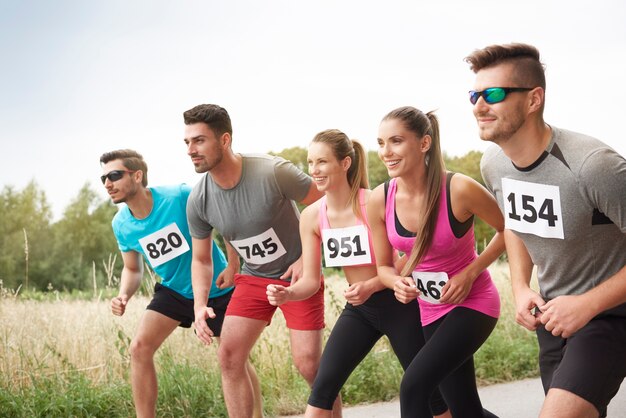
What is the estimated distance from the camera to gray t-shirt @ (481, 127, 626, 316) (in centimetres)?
326

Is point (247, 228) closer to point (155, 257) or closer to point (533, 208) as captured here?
point (155, 257)

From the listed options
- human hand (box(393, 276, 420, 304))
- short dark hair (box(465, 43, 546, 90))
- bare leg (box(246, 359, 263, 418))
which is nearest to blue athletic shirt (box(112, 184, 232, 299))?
bare leg (box(246, 359, 263, 418))

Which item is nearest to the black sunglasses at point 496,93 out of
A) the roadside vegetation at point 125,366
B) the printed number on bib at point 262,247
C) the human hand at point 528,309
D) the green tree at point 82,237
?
the human hand at point 528,309

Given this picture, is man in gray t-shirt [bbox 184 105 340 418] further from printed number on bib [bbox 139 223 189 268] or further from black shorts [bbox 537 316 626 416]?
black shorts [bbox 537 316 626 416]

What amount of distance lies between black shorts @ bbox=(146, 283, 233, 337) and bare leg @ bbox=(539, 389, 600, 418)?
127 inches

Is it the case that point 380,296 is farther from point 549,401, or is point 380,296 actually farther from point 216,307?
point 216,307

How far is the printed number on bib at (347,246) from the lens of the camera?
462cm

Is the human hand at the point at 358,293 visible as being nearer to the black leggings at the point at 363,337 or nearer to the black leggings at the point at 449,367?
the black leggings at the point at 363,337

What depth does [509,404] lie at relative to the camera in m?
6.68

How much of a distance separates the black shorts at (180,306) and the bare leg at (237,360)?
67 centimetres

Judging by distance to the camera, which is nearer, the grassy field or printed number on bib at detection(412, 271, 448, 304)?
printed number on bib at detection(412, 271, 448, 304)

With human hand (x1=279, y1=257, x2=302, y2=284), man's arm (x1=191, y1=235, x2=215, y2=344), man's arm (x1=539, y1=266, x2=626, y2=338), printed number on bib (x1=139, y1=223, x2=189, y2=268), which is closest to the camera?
man's arm (x1=539, y1=266, x2=626, y2=338)

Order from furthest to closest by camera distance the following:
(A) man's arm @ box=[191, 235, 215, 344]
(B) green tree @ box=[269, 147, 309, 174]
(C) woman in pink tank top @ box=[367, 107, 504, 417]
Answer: (B) green tree @ box=[269, 147, 309, 174], (A) man's arm @ box=[191, 235, 215, 344], (C) woman in pink tank top @ box=[367, 107, 504, 417]

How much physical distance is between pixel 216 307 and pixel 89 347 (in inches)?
83.0
